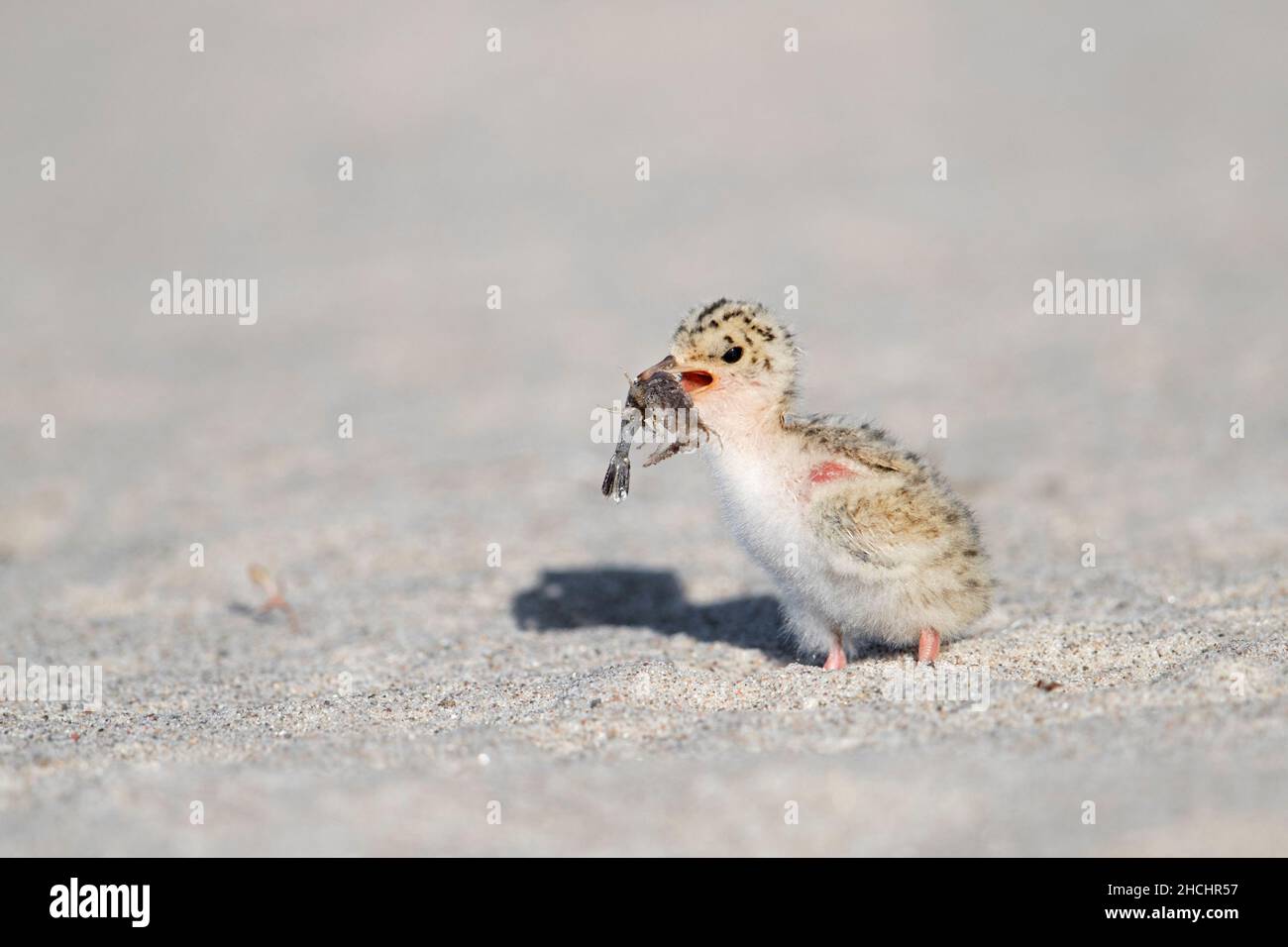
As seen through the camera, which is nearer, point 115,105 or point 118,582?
point 118,582

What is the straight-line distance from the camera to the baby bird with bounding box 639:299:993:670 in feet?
13.8

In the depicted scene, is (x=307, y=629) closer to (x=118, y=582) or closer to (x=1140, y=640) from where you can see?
(x=118, y=582)

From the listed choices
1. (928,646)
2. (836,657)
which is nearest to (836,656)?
(836,657)

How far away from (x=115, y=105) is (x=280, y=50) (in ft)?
6.62

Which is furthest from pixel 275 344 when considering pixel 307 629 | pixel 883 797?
pixel 883 797

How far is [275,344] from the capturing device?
10734 millimetres

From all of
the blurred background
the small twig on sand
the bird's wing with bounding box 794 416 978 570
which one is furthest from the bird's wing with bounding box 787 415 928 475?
the small twig on sand

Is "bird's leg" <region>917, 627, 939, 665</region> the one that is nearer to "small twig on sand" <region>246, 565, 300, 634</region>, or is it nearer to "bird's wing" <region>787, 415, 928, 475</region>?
"bird's wing" <region>787, 415, 928, 475</region>

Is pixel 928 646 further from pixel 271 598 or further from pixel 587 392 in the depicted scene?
pixel 587 392

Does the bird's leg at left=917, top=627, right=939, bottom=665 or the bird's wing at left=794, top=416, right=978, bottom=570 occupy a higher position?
the bird's wing at left=794, top=416, right=978, bottom=570

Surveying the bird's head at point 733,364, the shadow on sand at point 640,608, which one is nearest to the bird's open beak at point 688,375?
the bird's head at point 733,364
